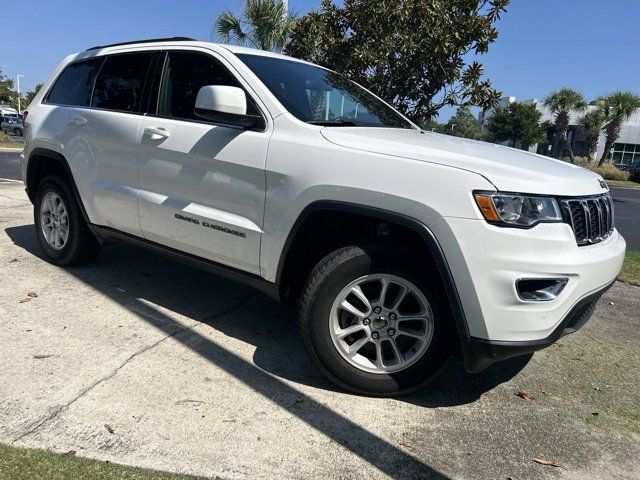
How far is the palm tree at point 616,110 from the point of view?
3965 centimetres

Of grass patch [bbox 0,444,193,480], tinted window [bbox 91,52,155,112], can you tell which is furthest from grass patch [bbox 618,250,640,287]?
grass patch [bbox 0,444,193,480]

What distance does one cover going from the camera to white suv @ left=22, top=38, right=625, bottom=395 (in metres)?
2.49

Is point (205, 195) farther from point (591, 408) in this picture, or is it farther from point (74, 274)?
point (591, 408)

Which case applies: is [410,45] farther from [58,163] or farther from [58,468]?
[58,468]

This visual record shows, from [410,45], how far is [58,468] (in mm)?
5390

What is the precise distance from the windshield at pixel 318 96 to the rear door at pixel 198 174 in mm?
227

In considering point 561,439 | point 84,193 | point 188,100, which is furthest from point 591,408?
point 84,193

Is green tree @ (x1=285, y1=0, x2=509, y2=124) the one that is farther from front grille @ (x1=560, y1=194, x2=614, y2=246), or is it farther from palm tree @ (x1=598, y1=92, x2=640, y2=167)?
palm tree @ (x1=598, y1=92, x2=640, y2=167)

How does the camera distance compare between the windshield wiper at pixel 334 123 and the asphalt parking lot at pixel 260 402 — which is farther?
the windshield wiper at pixel 334 123

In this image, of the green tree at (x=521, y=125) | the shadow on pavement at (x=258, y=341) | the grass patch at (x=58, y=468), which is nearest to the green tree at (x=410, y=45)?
the shadow on pavement at (x=258, y=341)

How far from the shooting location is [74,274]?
4.78m

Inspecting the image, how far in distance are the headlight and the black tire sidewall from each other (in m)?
3.57

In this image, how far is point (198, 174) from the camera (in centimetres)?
342

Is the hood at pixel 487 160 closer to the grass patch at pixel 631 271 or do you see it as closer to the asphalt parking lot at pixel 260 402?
the asphalt parking lot at pixel 260 402
